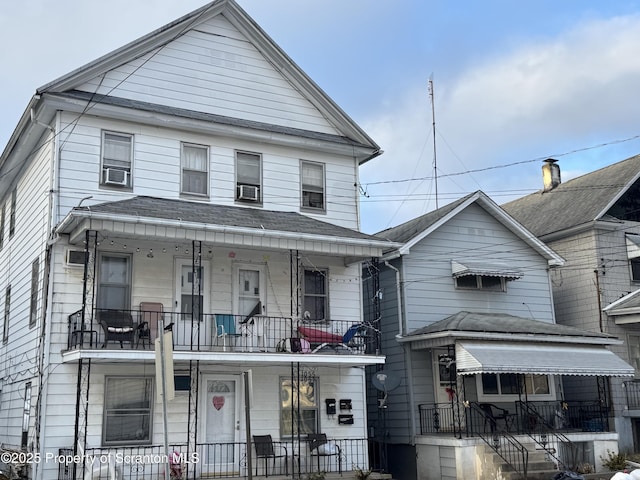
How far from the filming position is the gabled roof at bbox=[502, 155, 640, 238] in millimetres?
24016

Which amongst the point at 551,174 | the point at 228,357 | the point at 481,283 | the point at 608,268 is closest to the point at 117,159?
the point at 228,357

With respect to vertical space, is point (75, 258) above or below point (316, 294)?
above

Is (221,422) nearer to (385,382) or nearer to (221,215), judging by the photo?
(385,382)

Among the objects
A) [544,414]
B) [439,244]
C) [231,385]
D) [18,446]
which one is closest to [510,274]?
[439,244]

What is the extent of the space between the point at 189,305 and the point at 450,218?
27.1 ft

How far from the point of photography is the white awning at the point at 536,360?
17859mm

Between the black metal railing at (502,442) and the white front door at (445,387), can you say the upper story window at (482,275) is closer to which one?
the white front door at (445,387)

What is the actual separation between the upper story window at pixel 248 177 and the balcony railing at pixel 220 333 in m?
3.14

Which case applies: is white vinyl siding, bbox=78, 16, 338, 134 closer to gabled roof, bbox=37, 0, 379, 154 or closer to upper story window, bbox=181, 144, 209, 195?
gabled roof, bbox=37, 0, 379, 154

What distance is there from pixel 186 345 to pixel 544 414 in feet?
34.3

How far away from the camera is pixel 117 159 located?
17.2m

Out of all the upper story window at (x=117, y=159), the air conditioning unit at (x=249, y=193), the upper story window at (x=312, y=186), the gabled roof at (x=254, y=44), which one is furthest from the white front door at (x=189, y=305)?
the gabled roof at (x=254, y=44)

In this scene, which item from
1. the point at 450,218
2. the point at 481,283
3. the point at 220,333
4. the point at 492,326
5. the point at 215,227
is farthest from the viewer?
the point at 481,283

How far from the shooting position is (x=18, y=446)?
17047 mm
